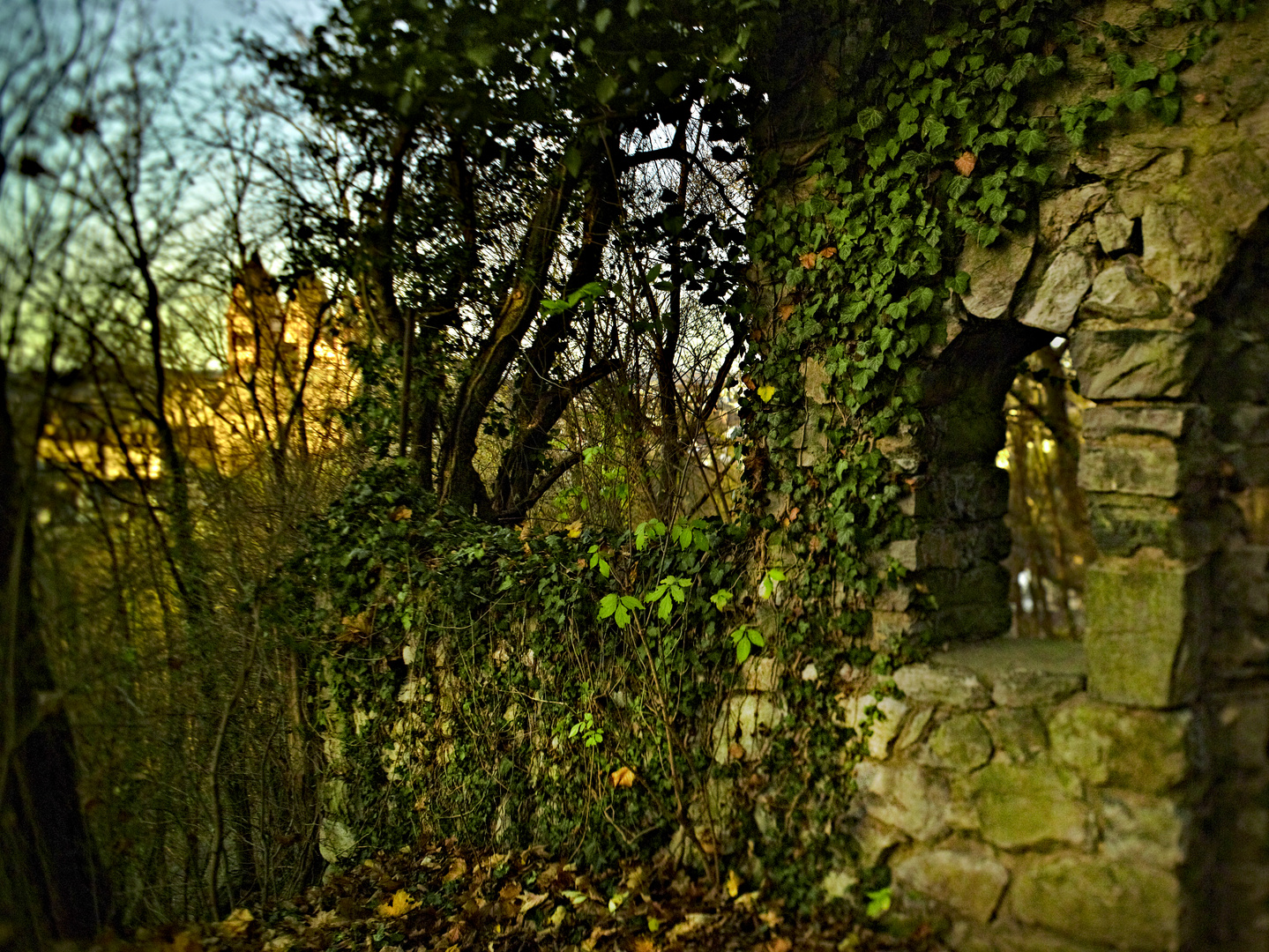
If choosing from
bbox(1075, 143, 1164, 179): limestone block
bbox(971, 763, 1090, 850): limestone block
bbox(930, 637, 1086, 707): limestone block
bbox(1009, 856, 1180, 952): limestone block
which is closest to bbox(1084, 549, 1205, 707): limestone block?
bbox(930, 637, 1086, 707): limestone block

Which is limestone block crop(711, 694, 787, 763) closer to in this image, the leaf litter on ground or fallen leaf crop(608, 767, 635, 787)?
fallen leaf crop(608, 767, 635, 787)

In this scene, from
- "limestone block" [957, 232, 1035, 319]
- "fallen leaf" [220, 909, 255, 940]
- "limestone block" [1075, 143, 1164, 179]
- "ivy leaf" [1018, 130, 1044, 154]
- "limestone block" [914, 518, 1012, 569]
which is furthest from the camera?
"fallen leaf" [220, 909, 255, 940]

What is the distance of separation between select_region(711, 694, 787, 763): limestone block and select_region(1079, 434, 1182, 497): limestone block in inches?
60.9

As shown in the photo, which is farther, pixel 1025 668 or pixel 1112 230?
pixel 1025 668

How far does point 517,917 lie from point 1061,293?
3.42 meters

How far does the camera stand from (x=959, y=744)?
3158mm

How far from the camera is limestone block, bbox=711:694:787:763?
12.0 feet

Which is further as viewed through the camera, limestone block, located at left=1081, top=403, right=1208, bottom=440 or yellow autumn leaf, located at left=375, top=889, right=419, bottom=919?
yellow autumn leaf, located at left=375, top=889, right=419, bottom=919

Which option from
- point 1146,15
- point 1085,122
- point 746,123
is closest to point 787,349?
point 746,123

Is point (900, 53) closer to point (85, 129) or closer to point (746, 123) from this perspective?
point (746, 123)

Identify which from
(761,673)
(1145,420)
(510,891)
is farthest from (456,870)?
(1145,420)

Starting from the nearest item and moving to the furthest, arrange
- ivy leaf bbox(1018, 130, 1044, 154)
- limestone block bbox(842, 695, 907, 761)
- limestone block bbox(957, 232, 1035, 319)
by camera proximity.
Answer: ivy leaf bbox(1018, 130, 1044, 154) → limestone block bbox(957, 232, 1035, 319) → limestone block bbox(842, 695, 907, 761)

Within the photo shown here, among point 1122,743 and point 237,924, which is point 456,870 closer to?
point 237,924

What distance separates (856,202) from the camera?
3512mm
